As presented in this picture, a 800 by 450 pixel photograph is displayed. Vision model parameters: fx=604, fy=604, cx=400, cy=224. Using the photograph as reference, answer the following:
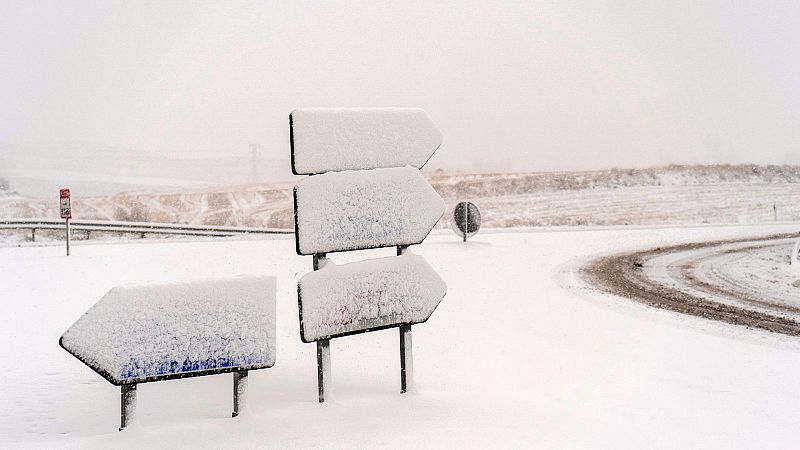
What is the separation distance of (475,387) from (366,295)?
5.23ft

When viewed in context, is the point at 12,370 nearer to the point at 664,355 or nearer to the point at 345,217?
the point at 345,217

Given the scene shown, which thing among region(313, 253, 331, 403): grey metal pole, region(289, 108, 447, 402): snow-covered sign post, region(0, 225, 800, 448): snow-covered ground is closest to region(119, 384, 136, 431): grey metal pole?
region(0, 225, 800, 448): snow-covered ground

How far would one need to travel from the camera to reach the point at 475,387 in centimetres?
597

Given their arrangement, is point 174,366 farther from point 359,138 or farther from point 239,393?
point 359,138

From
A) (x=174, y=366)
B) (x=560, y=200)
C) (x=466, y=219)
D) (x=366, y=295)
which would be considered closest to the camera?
(x=174, y=366)

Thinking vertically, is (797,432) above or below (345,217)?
below

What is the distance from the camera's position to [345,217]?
205 inches

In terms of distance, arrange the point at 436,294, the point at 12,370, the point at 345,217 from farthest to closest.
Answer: the point at 12,370
the point at 436,294
the point at 345,217

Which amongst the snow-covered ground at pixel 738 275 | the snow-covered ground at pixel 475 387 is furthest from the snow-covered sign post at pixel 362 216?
the snow-covered ground at pixel 738 275

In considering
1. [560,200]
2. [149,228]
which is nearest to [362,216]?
[149,228]

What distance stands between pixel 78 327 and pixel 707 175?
204 ft

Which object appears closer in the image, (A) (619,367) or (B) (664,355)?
(A) (619,367)

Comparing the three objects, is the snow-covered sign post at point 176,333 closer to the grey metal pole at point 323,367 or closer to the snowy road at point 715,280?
the grey metal pole at point 323,367

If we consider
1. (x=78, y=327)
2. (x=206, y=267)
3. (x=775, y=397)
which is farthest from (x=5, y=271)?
(x=775, y=397)
